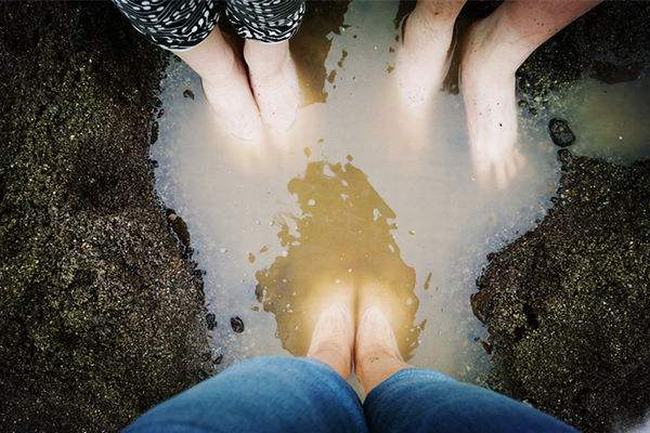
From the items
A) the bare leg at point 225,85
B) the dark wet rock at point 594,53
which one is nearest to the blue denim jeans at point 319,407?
the bare leg at point 225,85

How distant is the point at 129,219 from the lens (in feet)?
5.43

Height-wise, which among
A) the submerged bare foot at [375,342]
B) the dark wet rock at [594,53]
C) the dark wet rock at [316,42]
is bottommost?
the submerged bare foot at [375,342]

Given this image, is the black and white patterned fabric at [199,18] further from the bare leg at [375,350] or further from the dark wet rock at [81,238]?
the bare leg at [375,350]

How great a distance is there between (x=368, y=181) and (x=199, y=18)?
32.2 inches

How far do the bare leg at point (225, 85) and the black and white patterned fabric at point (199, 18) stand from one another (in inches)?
6.1

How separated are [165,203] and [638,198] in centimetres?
149

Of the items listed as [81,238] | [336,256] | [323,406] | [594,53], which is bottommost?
[81,238]

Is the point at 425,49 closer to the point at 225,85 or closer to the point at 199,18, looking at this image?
the point at 225,85

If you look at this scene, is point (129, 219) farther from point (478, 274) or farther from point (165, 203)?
point (478, 274)

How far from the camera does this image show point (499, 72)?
1.58 meters

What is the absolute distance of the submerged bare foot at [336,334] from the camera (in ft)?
5.03

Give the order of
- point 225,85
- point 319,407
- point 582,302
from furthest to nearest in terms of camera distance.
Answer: point 582,302 → point 225,85 → point 319,407

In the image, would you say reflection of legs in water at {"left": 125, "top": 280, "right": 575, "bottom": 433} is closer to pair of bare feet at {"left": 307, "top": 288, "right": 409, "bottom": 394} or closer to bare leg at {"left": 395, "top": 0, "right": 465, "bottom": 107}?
pair of bare feet at {"left": 307, "top": 288, "right": 409, "bottom": 394}

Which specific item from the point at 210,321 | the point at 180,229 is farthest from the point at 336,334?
the point at 180,229
